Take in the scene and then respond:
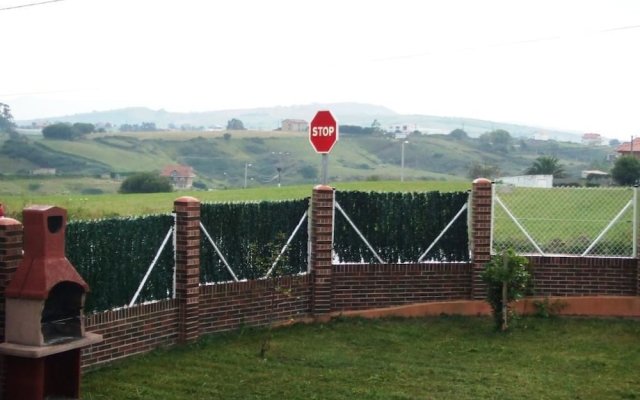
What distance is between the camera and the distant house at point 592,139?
2667 inches

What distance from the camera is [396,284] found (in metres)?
12.8

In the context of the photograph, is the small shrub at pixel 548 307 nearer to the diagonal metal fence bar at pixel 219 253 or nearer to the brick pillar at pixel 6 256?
the diagonal metal fence bar at pixel 219 253

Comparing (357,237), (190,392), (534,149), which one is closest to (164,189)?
(534,149)

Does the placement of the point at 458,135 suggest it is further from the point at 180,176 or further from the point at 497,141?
the point at 180,176

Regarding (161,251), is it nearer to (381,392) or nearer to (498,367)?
(381,392)

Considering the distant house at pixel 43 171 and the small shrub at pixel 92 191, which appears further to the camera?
the distant house at pixel 43 171

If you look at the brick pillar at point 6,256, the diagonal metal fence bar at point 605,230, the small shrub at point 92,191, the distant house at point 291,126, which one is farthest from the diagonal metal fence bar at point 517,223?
the distant house at point 291,126

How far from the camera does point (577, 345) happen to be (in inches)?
434

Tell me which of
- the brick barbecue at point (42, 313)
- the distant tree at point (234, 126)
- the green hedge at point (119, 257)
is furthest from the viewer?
the distant tree at point (234, 126)

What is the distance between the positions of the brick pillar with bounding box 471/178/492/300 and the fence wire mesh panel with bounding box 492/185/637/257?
22 cm

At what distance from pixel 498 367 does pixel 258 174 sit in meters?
60.4

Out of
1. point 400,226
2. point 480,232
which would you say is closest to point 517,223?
point 480,232

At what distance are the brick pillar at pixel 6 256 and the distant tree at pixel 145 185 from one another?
47.5 metres

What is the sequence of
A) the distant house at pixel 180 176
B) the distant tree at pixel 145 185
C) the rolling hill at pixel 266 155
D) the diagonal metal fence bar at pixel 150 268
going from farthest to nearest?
the rolling hill at pixel 266 155
the distant house at pixel 180 176
the distant tree at pixel 145 185
the diagonal metal fence bar at pixel 150 268
